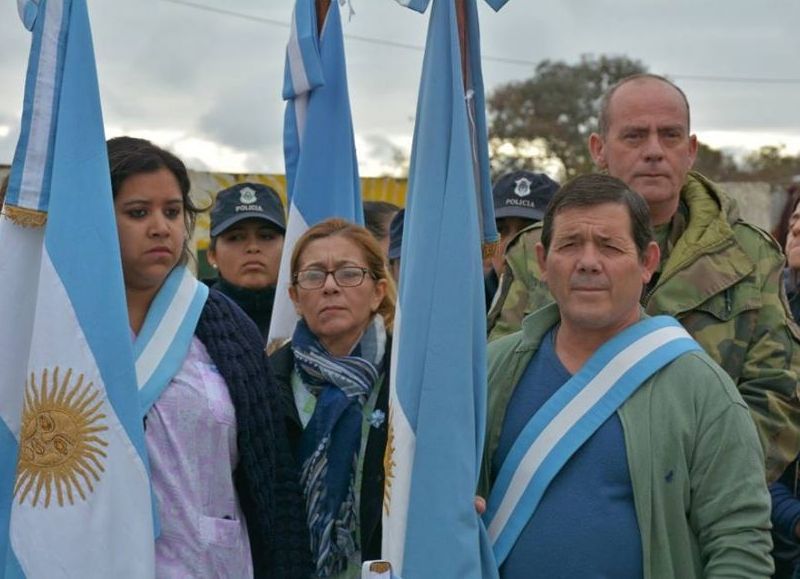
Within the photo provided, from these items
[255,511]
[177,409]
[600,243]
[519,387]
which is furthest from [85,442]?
[600,243]

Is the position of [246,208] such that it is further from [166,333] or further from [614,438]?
[614,438]

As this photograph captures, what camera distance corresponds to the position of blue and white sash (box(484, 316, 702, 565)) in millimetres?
3488

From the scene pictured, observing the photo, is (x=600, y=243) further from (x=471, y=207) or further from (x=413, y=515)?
(x=413, y=515)

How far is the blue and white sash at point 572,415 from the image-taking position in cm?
349

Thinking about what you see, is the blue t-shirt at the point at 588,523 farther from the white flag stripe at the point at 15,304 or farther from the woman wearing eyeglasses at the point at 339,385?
the white flag stripe at the point at 15,304

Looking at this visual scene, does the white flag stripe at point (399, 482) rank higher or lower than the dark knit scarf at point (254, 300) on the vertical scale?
lower

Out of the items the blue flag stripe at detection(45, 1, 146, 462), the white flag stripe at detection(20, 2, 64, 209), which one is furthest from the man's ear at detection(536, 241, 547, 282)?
the white flag stripe at detection(20, 2, 64, 209)

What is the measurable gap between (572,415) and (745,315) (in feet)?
2.82

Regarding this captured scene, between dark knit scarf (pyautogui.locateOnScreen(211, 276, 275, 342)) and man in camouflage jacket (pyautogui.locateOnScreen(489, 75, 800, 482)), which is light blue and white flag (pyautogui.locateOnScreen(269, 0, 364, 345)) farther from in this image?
man in camouflage jacket (pyautogui.locateOnScreen(489, 75, 800, 482))

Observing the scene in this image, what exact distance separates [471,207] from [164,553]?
127cm

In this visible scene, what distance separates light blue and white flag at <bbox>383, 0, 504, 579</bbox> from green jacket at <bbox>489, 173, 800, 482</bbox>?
73cm

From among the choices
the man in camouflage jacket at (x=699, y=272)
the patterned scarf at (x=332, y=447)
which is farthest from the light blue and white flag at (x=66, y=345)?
the man in camouflage jacket at (x=699, y=272)

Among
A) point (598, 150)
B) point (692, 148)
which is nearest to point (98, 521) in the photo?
point (598, 150)

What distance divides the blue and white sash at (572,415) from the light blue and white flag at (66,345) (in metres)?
0.96
